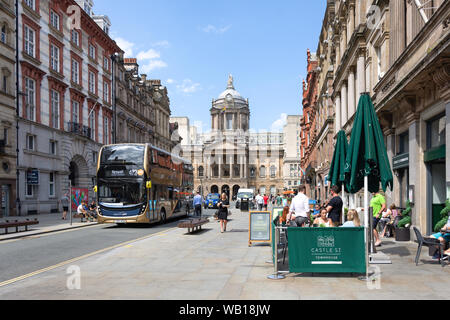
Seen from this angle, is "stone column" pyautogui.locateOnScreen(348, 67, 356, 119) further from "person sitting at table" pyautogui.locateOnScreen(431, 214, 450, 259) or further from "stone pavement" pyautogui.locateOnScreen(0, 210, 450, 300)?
"person sitting at table" pyautogui.locateOnScreen(431, 214, 450, 259)

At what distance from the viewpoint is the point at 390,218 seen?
15406mm

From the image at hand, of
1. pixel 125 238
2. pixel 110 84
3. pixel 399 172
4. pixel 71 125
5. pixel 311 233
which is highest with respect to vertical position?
pixel 110 84

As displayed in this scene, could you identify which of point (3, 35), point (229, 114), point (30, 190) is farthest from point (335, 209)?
point (229, 114)

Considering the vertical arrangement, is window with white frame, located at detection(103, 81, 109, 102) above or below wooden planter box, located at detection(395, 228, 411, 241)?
above

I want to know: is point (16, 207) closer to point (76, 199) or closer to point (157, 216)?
point (76, 199)

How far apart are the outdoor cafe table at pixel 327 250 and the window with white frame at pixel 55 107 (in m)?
29.8

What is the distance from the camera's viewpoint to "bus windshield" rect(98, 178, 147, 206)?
19.4m

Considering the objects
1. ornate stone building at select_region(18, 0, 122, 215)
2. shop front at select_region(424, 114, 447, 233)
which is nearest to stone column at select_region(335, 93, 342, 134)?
shop front at select_region(424, 114, 447, 233)

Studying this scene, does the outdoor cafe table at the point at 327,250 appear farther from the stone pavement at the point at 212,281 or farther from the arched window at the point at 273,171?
the arched window at the point at 273,171

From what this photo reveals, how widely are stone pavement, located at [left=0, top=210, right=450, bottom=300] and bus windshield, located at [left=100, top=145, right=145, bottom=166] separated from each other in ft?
28.8

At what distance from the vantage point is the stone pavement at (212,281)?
21.7ft

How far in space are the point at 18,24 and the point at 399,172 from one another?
84.2 feet
